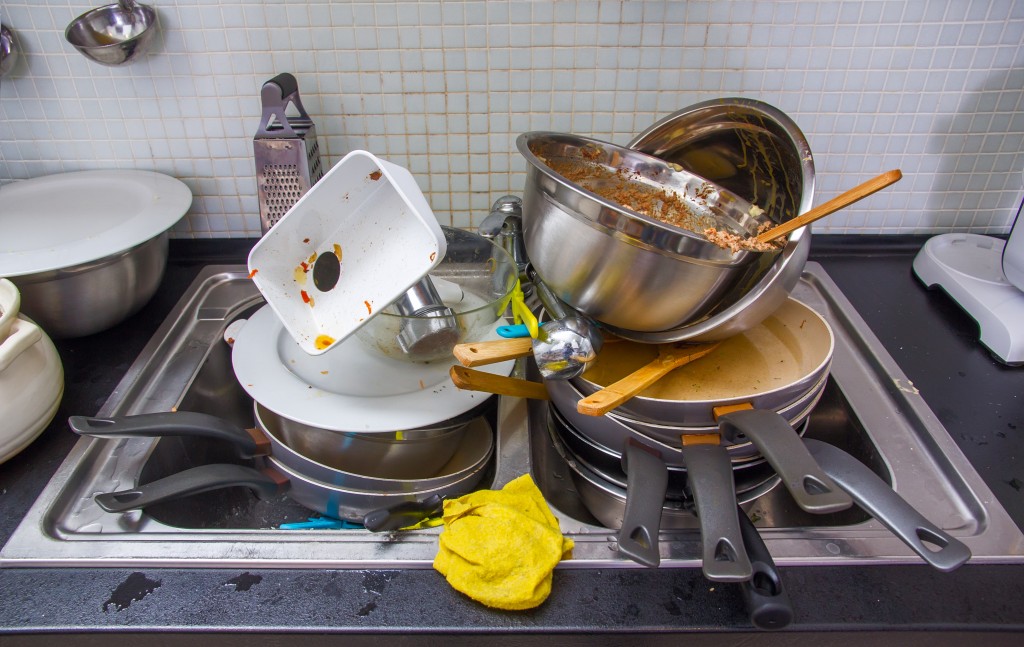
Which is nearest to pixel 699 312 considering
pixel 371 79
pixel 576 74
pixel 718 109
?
pixel 718 109

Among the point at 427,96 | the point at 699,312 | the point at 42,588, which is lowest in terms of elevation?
the point at 42,588

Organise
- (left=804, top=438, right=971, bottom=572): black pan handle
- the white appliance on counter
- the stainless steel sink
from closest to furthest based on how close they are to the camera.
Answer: (left=804, top=438, right=971, bottom=572): black pan handle
the stainless steel sink
the white appliance on counter

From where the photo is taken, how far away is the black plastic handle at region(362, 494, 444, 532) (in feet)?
1.94

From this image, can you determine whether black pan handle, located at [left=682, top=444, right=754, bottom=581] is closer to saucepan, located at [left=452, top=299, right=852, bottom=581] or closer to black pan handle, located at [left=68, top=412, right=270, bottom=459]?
saucepan, located at [left=452, top=299, right=852, bottom=581]

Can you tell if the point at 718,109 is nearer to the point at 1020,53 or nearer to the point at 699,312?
the point at 699,312

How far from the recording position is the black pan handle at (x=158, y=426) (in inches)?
24.0

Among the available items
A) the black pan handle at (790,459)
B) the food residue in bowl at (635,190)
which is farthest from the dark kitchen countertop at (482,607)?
the food residue in bowl at (635,190)

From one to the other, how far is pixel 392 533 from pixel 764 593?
1.08ft

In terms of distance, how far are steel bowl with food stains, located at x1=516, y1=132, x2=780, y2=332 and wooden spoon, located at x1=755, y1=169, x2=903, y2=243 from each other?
22mm

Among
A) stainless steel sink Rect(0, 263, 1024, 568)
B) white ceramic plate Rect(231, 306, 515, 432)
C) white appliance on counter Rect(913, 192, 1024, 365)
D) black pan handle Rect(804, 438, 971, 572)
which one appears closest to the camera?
black pan handle Rect(804, 438, 971, 572)

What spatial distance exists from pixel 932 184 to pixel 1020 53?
0.19 m

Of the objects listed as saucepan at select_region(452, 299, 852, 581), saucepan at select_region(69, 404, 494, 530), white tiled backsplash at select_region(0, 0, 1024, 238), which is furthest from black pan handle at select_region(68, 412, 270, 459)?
white tiled backsplash at select_region(0, 0, 1024, 238)

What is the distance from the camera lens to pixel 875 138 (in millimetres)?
925

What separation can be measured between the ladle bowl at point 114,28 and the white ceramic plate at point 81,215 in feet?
0.55
